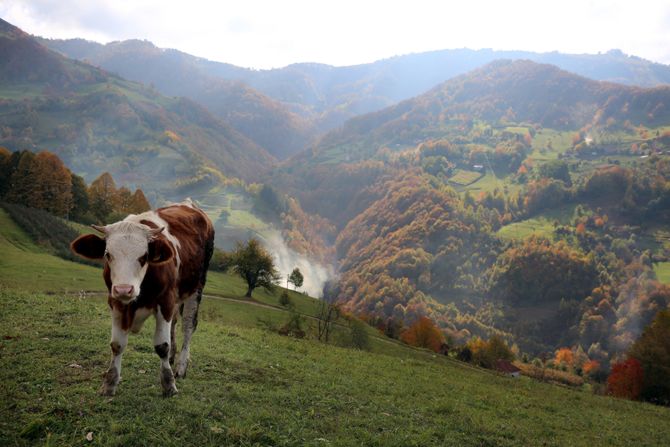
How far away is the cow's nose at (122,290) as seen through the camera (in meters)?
7.61

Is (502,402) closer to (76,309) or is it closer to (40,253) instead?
(76,309)

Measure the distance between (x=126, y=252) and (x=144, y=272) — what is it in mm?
513

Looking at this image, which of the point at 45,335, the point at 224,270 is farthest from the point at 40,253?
the point at 45,335

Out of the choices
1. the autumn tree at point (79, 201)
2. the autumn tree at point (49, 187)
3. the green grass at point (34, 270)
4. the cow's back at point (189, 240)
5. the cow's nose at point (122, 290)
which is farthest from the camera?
the autumn tree at point (79, 201)

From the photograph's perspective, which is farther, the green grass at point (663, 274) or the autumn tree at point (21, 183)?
the green grass at point (663, 274)

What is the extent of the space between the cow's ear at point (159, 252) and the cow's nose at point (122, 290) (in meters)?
0.86

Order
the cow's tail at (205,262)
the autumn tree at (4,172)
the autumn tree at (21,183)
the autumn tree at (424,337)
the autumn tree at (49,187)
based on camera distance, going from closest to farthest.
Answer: the cow's tail at (205,262), the autumn tree at (21,183), the autumn tree at (49,187), the autumn tree at (4,172), the autumn tree at (424,337)

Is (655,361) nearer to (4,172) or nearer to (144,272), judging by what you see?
(144,272)

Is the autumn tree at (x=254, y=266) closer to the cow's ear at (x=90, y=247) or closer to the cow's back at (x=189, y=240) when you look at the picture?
the cow's back at (x=189, y=240)

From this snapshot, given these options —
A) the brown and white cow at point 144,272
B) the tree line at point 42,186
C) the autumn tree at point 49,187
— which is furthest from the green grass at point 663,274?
the brown and white cow at point 144,272

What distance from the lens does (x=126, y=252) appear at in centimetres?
798

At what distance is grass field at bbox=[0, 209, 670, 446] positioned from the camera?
318 inches

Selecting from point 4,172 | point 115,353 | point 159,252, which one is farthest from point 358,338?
point 4,172

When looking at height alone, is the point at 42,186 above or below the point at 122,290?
below
